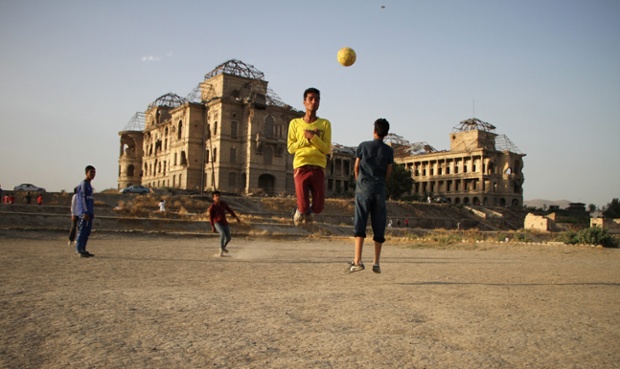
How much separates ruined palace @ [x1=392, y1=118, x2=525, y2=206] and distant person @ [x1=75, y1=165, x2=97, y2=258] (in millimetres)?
82244

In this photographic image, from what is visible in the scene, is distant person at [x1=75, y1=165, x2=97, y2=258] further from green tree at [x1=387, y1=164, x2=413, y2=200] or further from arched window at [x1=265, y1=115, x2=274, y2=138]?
green tree at [x1=387, y1=164, x2=413, y2=200]

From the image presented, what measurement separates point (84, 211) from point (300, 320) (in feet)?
→ 27.0

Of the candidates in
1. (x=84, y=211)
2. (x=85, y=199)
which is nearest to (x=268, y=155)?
(x=85, y=199)

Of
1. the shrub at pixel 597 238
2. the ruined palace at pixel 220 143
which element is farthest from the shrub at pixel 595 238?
the ruined palace at pixel 220 143

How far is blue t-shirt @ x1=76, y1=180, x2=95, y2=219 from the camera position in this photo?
1085cm

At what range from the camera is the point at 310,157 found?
676 centimetres

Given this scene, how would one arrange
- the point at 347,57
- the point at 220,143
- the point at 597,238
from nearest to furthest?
1. the point at 347,57
2. the point at 597,238
3. the point at 220,143

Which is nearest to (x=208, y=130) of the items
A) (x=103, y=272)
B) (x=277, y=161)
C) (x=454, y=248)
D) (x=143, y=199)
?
(x=277, y=161)

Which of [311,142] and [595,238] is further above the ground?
[311,142]

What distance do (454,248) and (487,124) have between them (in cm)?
9745

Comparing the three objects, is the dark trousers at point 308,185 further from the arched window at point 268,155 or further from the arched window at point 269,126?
the arched window at point 269,126

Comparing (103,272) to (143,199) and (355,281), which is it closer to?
(355,281)

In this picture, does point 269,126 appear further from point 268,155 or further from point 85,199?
point 85,199

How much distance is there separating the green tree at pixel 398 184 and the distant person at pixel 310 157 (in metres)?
72.6
